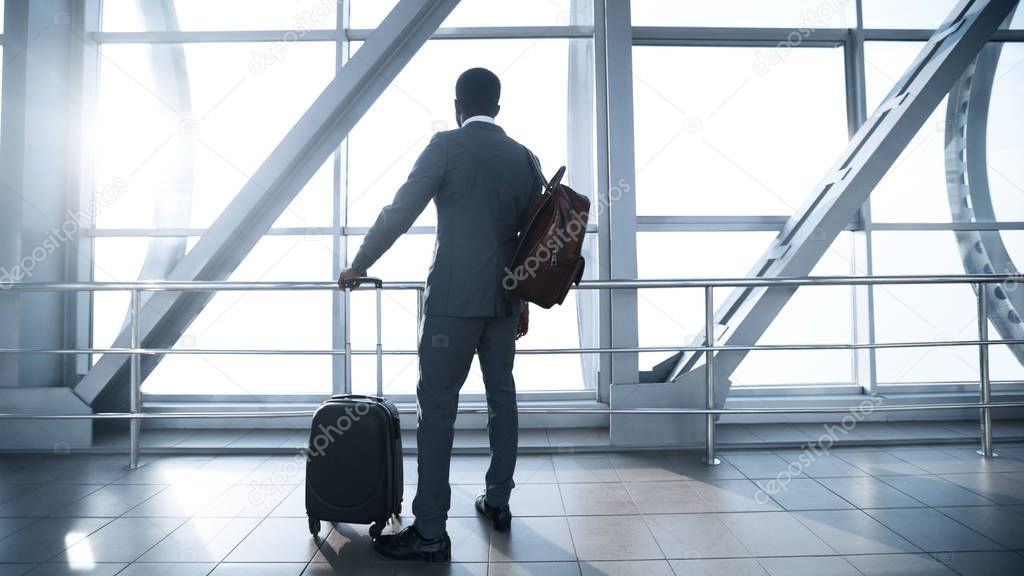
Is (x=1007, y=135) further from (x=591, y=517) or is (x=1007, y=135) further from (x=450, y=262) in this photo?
(x=450, y=262)

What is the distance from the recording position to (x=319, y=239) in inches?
137

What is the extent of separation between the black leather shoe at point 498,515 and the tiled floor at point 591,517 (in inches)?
1.3

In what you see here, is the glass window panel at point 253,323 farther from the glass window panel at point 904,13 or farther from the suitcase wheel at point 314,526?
the glass window panel at point 904,13

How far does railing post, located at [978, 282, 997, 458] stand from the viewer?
8.77 feet

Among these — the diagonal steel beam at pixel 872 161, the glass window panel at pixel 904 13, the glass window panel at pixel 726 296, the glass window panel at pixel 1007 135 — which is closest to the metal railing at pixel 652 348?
the diagonal steel beam at pixel 872 161

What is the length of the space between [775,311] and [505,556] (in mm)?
1775

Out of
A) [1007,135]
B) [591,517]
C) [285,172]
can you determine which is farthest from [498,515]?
[1007,135]

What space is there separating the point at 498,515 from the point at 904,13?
3906 millimetres

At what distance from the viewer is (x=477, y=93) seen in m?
1.83

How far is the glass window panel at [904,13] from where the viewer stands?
360 cm

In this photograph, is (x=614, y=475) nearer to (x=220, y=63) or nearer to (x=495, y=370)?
(x=495, y=370)

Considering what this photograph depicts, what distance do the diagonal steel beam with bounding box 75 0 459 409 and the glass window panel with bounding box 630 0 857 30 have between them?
1413mm
